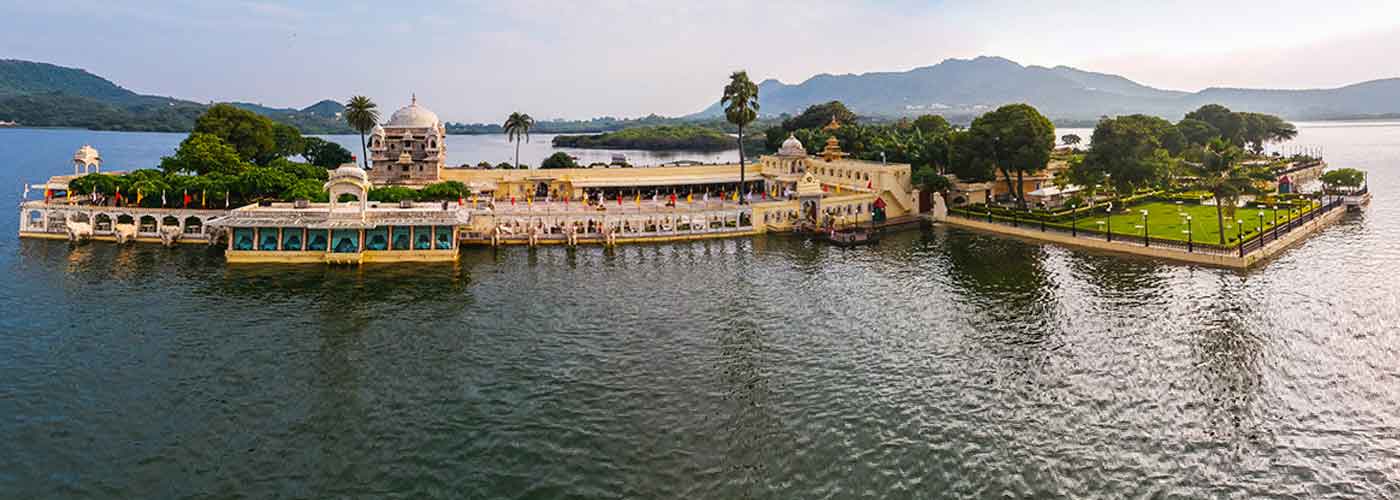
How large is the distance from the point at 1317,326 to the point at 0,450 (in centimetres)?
5692

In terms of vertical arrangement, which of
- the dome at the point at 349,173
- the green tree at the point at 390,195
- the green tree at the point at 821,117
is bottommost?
the green tree at the point at 390,195

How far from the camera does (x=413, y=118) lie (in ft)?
279

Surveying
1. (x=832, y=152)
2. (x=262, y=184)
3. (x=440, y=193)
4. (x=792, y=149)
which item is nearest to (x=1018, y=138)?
(x=832, y=152)

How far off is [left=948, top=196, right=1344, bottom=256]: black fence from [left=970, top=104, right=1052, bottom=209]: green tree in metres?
6.78

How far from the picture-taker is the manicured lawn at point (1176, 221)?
63.4 meters

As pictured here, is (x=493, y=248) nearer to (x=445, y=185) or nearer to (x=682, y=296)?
(x=445, y=185)

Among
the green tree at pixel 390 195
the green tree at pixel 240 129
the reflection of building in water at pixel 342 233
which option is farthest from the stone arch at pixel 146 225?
the green tree at pixel 240 129

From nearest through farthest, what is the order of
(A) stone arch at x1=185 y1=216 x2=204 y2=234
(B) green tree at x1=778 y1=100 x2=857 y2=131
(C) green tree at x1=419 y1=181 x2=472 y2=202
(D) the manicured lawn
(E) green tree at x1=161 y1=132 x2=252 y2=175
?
(D) the manicured lawn, (A) stone arch at x1=185 y1=216 x2=204 y2=234, (C) green tree at x1=419 y1=181 x2=472 y2=202, (E) green tree at x1=161 y1=132 x2=252 y2=175, (B) green tree at x1=778 y1=100 x2=857 y2=131

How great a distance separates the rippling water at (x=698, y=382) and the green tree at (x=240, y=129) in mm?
41489

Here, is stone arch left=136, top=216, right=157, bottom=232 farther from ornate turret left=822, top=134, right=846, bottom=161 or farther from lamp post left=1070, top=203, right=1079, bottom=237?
lamp post left=1070, top=203, right=1079, bottom=237

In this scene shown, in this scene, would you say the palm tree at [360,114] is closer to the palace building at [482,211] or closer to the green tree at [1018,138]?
the palace building at [482,211]

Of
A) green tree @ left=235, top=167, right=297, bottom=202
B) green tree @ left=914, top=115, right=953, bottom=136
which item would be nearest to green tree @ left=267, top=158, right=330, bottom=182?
green tree @ left=235, top=167, right=297, bottom=202

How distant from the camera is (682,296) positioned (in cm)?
4712

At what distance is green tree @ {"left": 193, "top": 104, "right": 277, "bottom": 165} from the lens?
90125 mm
